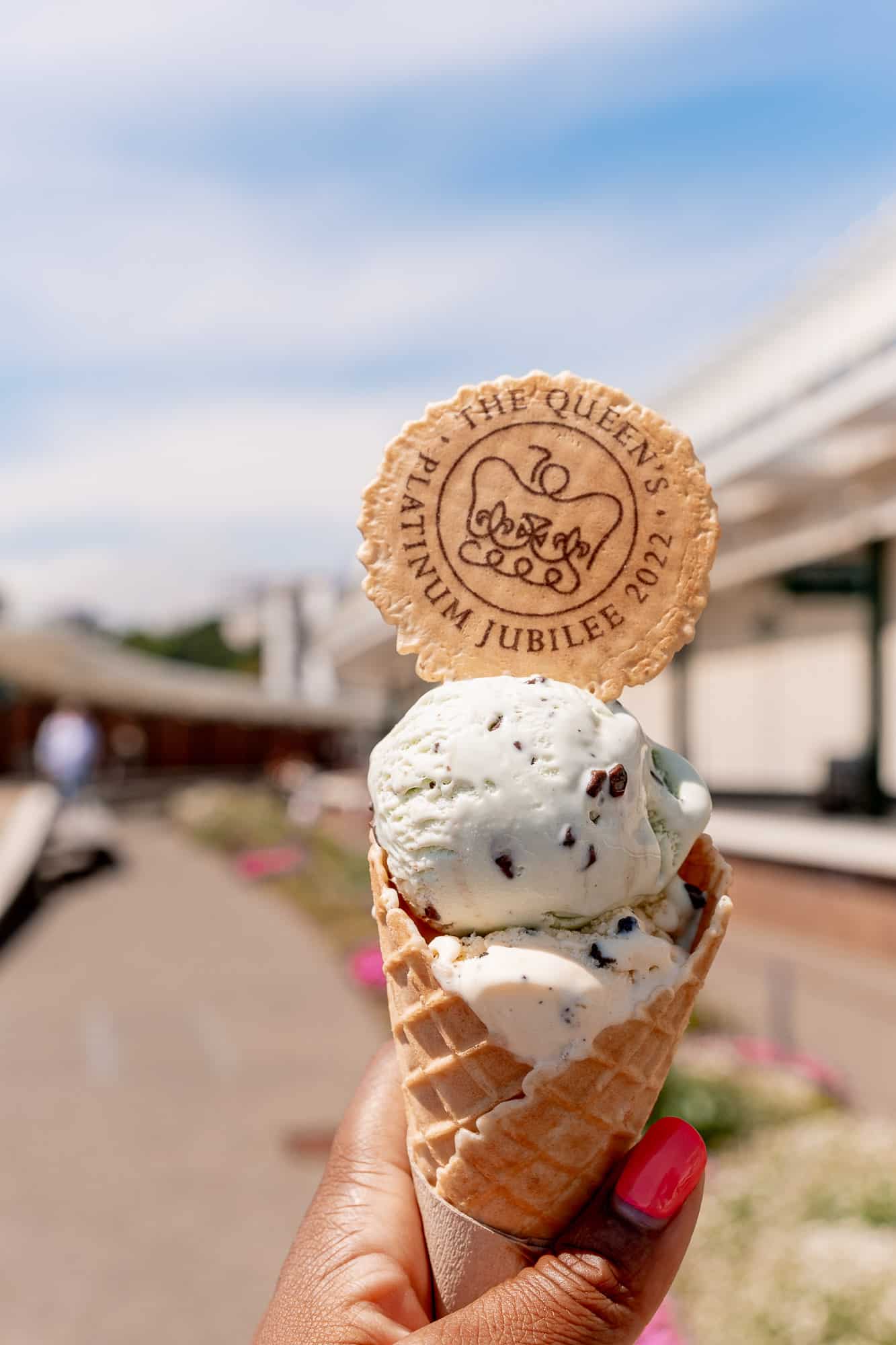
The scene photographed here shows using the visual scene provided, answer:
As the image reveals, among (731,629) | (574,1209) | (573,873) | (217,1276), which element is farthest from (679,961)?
(731,629)

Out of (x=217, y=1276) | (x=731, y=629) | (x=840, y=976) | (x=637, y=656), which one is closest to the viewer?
(x=637, y=656)

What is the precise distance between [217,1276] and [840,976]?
5176 mm

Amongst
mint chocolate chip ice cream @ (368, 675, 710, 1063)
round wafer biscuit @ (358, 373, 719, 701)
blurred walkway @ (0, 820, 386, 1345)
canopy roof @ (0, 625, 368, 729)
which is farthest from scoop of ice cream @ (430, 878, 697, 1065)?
canopy roof @ (0, 625, 368, 729)

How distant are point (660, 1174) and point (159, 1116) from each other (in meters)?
6.18

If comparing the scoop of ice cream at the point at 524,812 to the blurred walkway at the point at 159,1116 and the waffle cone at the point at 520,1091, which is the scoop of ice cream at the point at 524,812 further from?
the blurred walkway at the point at 159,1116

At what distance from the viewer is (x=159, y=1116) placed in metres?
7.30

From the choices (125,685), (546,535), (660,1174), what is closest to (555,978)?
Answer: (660,1174)

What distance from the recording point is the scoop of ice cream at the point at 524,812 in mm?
1922

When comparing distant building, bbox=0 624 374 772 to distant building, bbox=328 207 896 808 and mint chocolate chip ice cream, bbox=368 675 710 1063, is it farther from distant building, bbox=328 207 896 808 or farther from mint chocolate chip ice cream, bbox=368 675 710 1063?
mint chocolate chip ice cream, bbox=368 675 710 1063

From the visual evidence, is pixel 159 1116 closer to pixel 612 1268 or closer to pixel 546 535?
pixel 612 1268

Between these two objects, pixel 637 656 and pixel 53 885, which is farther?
pixel 53 885

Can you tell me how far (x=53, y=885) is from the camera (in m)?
15.7

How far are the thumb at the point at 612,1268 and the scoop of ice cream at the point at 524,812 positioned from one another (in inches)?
17.9

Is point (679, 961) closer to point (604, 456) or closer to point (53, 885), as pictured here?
point (604, 456)
